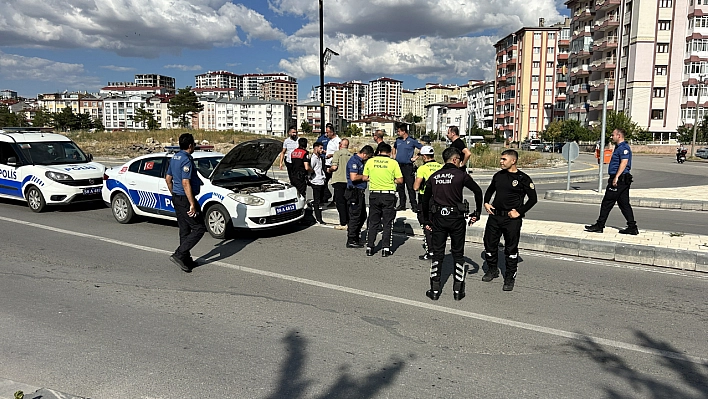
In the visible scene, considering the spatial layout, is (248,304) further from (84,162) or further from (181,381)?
(84,162)

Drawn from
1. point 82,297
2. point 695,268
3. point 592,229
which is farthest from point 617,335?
point 82,297

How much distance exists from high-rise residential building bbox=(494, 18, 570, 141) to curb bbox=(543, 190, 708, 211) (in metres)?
81.2

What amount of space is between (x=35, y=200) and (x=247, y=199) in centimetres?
612

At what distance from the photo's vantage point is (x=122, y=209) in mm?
10500

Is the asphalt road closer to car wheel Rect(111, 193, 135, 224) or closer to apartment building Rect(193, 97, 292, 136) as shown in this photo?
car wheel Rect(111, 193, 135, 224)

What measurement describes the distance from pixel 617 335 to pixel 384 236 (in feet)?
12.5

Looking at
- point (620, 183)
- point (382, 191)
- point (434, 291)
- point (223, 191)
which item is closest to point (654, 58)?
point (620, 183)

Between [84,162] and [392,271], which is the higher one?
[84,162]

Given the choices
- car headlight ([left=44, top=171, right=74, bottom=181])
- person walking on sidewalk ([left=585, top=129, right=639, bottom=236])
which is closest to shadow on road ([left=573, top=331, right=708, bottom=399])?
person walking on sidewalk ([left=585, top=129, right=639, bottom=236])

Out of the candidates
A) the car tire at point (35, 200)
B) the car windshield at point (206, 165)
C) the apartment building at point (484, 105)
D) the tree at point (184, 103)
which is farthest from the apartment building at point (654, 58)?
the car tire at point (35, 200)

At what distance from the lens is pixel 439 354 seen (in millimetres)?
4449

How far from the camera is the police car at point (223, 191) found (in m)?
9.06

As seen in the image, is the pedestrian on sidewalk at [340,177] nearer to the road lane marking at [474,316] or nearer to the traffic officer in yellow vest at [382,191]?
the traffic officer in yellow vest at [382,191]

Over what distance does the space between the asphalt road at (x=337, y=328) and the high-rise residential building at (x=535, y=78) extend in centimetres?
9112
